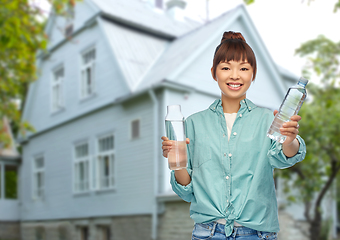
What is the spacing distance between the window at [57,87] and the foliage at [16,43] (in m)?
3.63

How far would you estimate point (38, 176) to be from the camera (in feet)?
60.6

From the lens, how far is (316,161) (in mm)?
12797

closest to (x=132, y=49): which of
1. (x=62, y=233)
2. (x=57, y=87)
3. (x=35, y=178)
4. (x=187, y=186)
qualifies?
(x=57, y=87)

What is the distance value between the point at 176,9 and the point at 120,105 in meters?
5.84

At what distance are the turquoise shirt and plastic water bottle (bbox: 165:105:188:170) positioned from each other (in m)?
0.12

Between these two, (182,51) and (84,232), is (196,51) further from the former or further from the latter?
(84,232)

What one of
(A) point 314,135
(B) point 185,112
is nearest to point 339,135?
(A) point 314,135

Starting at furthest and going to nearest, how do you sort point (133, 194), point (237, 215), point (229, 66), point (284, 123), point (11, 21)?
point (133, 194)
point (11, 21)
point (229, 66)
point (237, 215)
point (284, 123)

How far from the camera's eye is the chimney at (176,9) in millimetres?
17172

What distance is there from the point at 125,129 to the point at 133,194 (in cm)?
191

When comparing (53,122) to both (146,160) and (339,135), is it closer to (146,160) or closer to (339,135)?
(146,160)

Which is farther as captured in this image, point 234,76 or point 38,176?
point 38,176

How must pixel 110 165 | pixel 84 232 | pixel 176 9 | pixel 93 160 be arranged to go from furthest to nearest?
pixel 176 9 < pixel 84 232 < pixel 93 160 < pixel 110 165

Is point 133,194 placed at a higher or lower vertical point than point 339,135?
lower
